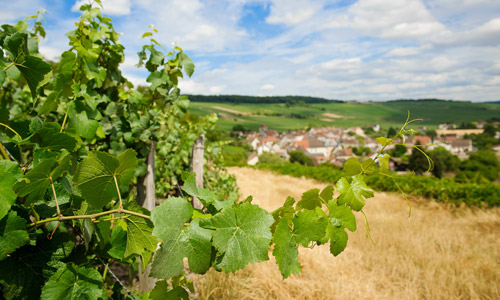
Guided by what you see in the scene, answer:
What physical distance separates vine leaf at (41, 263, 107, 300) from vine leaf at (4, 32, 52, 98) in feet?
2.29

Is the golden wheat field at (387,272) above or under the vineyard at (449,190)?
above

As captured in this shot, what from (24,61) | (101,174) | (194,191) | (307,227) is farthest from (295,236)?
(24,61)

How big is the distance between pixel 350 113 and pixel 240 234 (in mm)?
114204

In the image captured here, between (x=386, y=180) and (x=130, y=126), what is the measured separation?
1183cm

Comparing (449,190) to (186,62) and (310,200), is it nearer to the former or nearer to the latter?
(186,62)

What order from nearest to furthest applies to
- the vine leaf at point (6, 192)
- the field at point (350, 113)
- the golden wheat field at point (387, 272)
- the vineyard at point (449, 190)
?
the vine leaf at point (6, 192) < the golden wheat field at point (387, 272) < the vineyard at point (449, 190) < the field at point (350, 113)

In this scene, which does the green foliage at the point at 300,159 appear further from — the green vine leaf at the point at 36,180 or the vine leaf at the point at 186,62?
the green vine leaf at the point at 36,180

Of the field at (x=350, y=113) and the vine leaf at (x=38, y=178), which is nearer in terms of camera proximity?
the vine leaf at (x=38, y=178)

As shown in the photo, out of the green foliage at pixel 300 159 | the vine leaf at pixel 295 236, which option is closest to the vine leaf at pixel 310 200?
the vine leaf at pixel 295 236

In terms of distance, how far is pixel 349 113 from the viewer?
353ft

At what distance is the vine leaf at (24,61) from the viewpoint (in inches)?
39.1

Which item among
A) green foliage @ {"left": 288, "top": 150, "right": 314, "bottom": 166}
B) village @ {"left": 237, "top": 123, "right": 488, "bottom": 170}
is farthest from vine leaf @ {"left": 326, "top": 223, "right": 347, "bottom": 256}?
village @ {"left": 237, "top": 123, "right": 488, "bottom": 170}

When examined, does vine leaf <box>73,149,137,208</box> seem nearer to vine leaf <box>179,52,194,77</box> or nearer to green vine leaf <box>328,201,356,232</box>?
green vine leaf <box>328,201,356,232</box>

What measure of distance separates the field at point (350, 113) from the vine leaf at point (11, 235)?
8138cm
